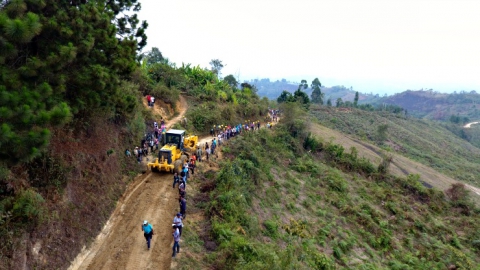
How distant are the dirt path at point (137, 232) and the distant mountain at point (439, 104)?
158 m

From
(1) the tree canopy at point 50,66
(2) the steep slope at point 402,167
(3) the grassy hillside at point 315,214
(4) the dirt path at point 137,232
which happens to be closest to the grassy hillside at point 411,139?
(2) the steep slope at point 402,167

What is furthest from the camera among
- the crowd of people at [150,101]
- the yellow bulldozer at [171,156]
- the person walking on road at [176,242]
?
the crowd of people at [150,101]

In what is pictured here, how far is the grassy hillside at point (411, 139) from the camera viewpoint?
187 feet

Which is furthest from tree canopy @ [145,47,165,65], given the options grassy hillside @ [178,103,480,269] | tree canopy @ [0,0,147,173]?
tree canopy @ [0,0,147,173]

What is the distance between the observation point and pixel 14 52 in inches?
325

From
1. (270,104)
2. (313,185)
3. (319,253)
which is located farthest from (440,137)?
(319,253)

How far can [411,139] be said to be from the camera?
7119 centimetres

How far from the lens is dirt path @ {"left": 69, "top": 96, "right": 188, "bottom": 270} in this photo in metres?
10.9

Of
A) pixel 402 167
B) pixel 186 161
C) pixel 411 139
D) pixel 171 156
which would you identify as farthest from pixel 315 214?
pixel 411 139

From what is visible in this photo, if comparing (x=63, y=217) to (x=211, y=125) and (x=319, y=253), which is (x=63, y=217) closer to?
(x=319, y=253)

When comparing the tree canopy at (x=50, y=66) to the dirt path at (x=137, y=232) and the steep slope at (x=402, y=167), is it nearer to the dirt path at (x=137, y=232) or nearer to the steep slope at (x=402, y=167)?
the dirt path at (x=137, y=232)

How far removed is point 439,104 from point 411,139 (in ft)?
403

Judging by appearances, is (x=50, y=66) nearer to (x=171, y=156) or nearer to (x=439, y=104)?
(x=171, y=156)

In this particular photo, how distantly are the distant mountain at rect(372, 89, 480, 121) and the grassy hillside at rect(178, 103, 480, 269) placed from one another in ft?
441
